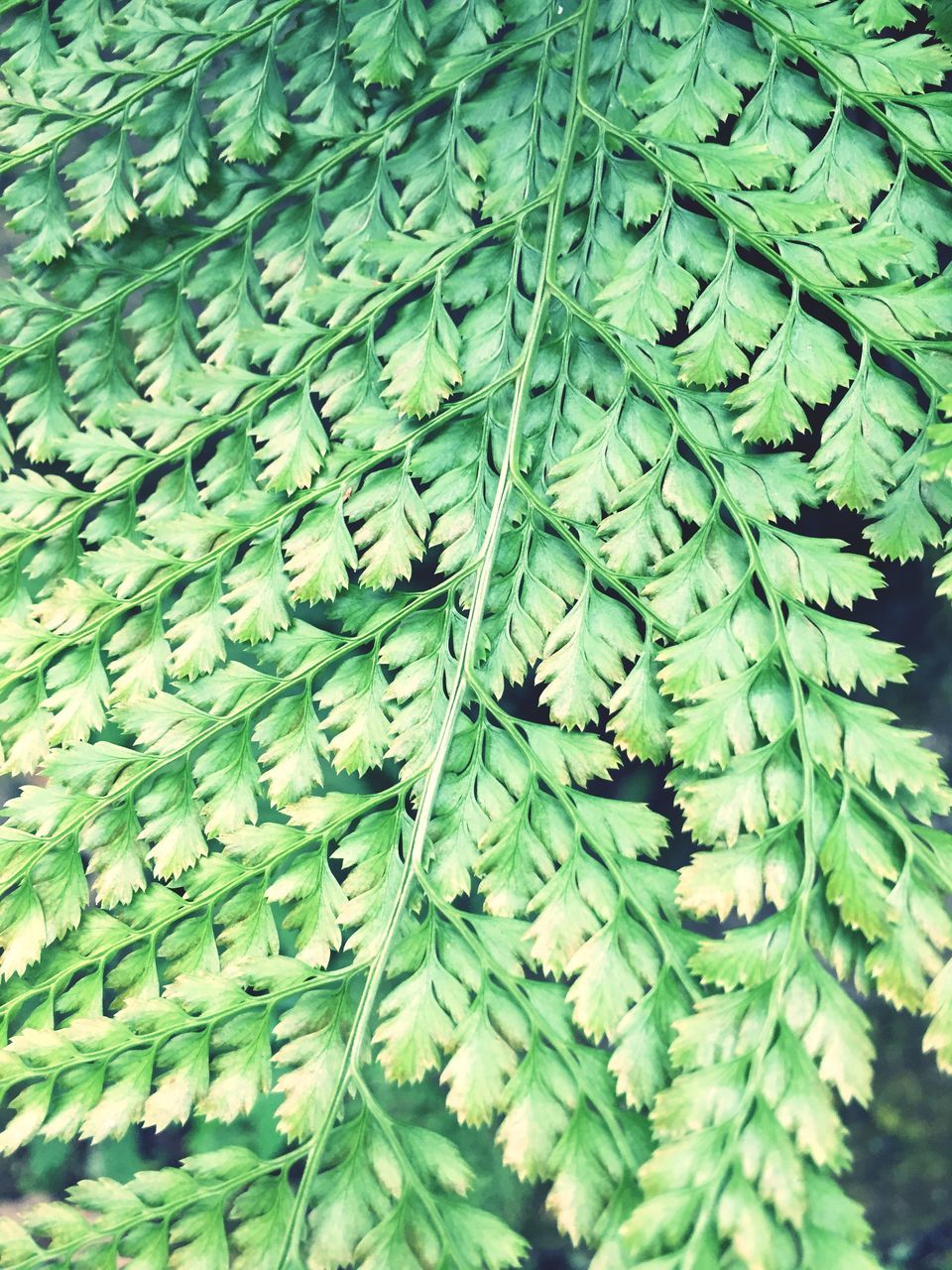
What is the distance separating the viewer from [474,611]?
4.52 ft

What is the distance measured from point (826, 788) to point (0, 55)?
1938 millimetres

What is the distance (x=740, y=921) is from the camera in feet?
8.42

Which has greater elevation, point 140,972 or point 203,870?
point 203,870

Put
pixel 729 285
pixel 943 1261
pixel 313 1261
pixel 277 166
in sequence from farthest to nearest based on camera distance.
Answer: pixel 943 1261, pixel 277 166, pixel 729 285, pixel 313 1261

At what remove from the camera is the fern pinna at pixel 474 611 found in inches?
44.9

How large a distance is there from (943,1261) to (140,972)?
8.01ft

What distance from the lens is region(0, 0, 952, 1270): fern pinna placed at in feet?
3.74

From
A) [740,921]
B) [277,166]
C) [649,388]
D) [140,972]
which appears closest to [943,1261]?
[740,921]

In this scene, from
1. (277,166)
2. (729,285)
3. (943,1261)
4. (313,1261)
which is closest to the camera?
(313,1261)

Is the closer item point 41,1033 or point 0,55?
point 41,1033

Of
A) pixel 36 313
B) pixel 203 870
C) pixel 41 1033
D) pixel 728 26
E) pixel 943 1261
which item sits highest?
pixel 728 26

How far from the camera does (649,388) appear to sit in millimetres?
1352

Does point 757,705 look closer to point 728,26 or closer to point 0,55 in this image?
point 728,26

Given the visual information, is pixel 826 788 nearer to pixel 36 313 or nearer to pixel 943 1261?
pixel 36 313
